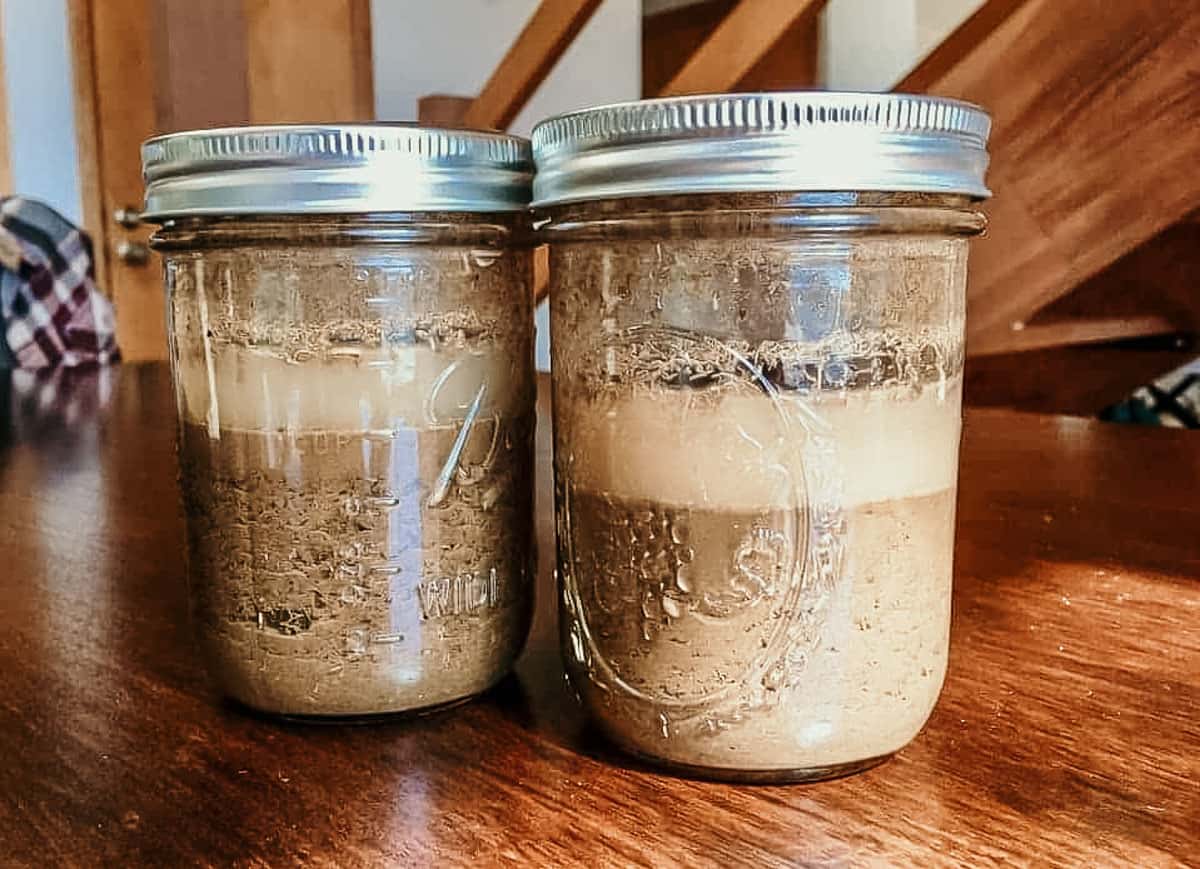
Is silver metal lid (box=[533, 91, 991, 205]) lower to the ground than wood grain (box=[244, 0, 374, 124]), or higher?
lower

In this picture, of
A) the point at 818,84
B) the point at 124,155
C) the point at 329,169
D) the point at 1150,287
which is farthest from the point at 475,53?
the point at 329,169

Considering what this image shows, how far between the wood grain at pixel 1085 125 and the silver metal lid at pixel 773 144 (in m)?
1.07

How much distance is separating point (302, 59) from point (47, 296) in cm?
78

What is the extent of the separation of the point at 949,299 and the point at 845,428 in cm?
6

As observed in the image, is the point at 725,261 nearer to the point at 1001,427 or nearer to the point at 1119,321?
the point at 1001,427

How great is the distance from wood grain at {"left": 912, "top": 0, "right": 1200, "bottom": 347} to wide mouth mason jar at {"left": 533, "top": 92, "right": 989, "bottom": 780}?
1060 mm

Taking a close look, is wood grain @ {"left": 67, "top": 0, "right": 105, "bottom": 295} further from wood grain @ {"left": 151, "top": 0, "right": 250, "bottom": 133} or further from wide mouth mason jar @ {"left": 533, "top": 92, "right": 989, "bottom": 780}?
wide mouth mason jar @ {"left": 533, "top": 92, "right": 989, "bottom": 780}

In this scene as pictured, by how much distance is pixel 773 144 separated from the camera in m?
0.37

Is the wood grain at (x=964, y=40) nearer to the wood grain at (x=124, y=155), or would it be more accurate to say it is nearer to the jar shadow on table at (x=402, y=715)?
the jar shadow on table at (x=402, y=715)

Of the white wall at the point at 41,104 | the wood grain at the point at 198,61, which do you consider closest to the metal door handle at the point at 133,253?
the white wall at the point at 41,104

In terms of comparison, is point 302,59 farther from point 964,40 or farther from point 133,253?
point 964,40

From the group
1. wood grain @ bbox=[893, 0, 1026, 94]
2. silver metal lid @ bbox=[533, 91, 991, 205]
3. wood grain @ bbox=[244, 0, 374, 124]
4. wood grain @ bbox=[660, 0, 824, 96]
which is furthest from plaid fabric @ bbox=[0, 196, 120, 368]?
silver metal lid @ bbox=[533, 91, 991, 205]

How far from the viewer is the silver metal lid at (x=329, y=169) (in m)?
0.41

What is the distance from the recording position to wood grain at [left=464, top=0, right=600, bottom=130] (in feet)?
5.78
